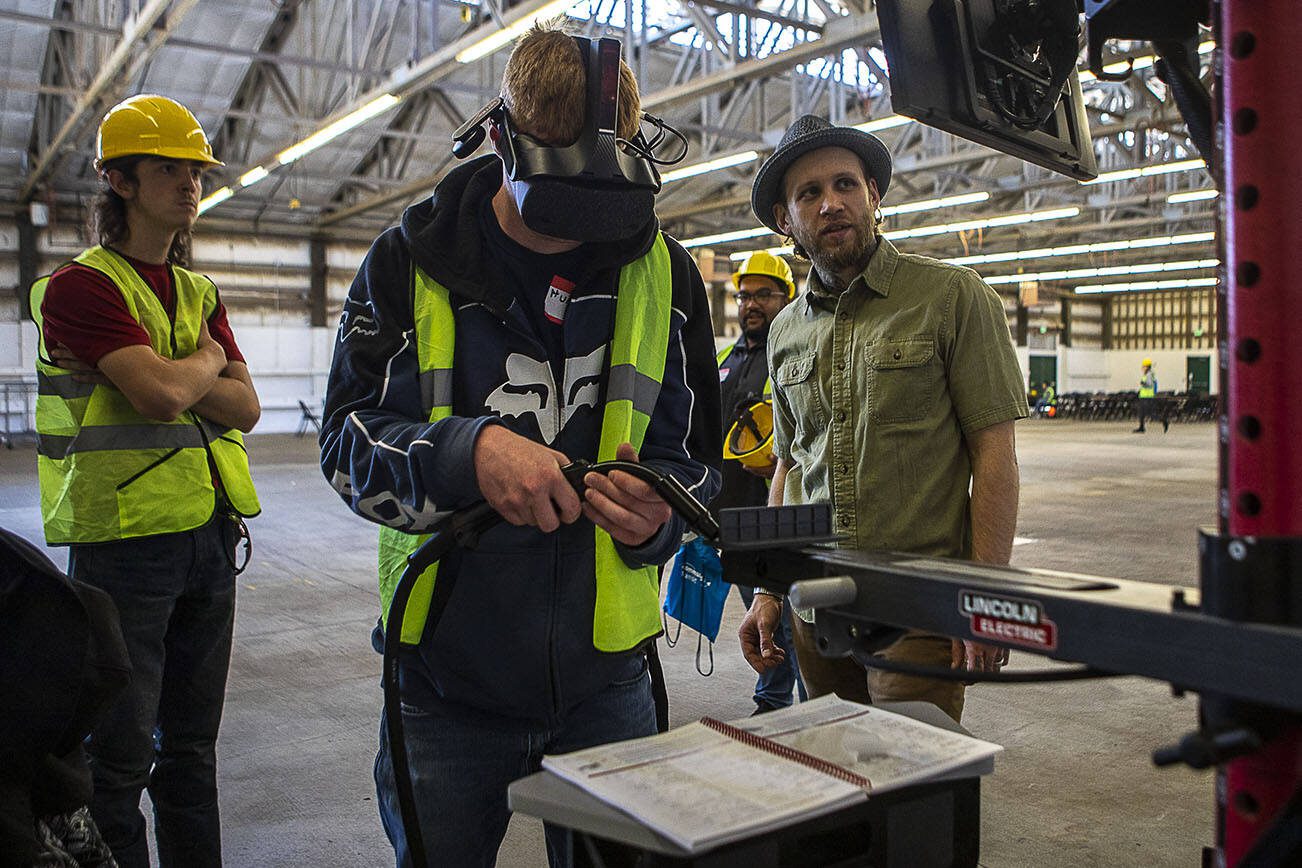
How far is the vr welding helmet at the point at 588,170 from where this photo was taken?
1.27 metres

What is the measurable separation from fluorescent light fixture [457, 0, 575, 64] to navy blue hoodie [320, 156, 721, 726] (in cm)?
590

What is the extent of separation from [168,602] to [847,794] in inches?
66.1

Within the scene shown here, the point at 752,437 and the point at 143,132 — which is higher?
the point at 143,132

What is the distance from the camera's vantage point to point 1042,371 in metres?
34.1

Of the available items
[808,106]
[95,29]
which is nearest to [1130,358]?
[808,106]

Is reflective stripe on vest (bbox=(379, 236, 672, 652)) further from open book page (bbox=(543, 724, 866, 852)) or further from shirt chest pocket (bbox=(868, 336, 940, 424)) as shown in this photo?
shirt chest pocket (bbox=(868, 336, 940, 424))

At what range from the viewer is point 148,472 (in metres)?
2.11

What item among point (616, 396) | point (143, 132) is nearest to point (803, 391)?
point (616, 396)

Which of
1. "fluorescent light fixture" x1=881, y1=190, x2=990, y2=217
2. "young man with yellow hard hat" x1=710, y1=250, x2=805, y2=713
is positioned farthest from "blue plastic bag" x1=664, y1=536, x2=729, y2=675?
"fluorescent light fixture" x1=881, y1=190, x2=990, y2=217

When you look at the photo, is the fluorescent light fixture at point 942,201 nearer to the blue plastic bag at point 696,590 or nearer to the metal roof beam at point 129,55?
the metal roof beam at point 129,55

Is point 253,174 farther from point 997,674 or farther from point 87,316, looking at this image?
point 997,674

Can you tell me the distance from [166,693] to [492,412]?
131cm

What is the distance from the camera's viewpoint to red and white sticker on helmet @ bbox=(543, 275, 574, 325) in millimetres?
1424

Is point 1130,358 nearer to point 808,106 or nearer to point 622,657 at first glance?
point 808,106
